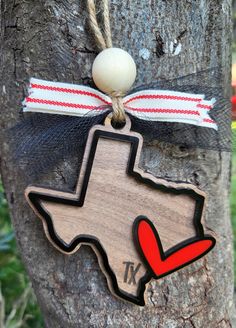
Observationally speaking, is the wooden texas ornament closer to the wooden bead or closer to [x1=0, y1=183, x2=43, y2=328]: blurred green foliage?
the wooden bead

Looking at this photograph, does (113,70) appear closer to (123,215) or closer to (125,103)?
(125,103)

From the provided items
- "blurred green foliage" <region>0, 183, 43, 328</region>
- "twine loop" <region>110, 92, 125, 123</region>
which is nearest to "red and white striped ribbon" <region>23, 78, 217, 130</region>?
"twine loop" <region>110, 92, 125, 123</region>

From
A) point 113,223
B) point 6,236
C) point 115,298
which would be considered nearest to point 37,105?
point 113,223

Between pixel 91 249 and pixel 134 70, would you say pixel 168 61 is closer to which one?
pixel 134 70

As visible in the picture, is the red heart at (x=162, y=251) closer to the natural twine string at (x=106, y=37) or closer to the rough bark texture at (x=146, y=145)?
the rough bark texture at (x=146, y=145)

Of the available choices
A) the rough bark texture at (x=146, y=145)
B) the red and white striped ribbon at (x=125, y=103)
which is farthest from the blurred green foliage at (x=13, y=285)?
the red and white striped ribbon at (x=125, y=103)

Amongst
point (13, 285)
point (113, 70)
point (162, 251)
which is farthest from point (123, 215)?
point (13, 285)
